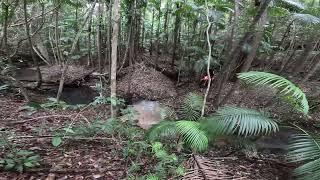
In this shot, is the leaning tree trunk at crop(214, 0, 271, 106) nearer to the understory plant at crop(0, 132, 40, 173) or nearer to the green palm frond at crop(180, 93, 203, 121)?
the green palm frond at crop(180, 93, 203, 121)

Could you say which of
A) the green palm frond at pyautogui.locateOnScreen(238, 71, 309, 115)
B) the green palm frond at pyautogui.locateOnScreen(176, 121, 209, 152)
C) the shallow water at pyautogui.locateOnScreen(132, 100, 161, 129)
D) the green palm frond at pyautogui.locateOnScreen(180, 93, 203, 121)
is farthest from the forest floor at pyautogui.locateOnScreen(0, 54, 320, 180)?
the shallow water at pyautogui.locateOnScreen(132, 100, 161, 129)

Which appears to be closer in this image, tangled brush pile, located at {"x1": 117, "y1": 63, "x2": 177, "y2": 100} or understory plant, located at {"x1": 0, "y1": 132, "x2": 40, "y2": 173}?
understory plant, located at {"x1": 0, "y1": 132, "x2": 40, "y2": 173}

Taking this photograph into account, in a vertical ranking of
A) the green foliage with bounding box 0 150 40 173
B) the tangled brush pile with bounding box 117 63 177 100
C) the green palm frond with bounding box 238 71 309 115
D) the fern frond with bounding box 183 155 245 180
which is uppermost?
the green palm frond with bounding box 238 71 309 115

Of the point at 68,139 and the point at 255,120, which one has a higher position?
the point at 255,120

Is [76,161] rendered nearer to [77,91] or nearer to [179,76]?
[77,91]

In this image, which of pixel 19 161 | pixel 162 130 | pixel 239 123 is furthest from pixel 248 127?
pixel 19 161

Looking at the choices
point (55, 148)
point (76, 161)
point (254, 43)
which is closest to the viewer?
point (76, 161)

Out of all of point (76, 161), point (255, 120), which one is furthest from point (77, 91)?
point (255, 120)

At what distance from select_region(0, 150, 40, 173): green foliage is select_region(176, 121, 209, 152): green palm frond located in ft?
4.48

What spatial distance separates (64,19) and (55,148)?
7.95m

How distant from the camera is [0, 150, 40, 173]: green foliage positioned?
271 cm

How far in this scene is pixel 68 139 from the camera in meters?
3.52

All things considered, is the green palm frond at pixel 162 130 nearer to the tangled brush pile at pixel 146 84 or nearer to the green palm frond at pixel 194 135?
the green palm frond at pixel 194 135

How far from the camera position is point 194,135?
3086mm
